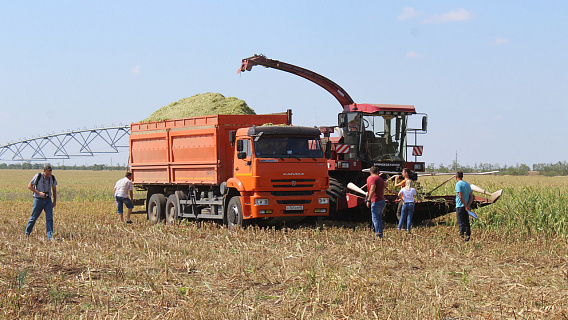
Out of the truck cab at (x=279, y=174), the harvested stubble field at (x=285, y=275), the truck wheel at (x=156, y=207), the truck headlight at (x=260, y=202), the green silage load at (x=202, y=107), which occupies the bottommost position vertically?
the harvested stubble field at (x=285, y=275)

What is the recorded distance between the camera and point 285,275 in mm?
8984

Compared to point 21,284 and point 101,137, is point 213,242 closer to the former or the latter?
point 21,284

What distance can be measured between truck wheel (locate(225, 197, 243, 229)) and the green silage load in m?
3.31

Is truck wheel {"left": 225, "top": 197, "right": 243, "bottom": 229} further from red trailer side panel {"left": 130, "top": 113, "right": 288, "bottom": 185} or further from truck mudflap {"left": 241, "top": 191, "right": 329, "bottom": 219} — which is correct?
red trailer side panel {"left": 130, "top": 113, "right": 288, "bottom": 185}

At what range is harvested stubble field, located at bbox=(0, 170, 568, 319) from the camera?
703 centimetres

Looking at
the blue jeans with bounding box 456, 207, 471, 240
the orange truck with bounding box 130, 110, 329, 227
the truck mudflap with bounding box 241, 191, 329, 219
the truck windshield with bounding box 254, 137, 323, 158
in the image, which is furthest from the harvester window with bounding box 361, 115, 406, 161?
the blue jeans with bounding box 456, 207, 471, 240

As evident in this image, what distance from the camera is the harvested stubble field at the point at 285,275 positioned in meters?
7.03

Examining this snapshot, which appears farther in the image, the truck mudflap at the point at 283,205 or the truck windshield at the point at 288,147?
the truck windshield at the point at 288,147

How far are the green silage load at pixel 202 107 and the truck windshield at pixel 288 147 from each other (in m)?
3.15

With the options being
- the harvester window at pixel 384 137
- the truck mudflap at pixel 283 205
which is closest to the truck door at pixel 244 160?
the truck mudflap at pixel 283 205

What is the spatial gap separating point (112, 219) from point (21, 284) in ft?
36.6

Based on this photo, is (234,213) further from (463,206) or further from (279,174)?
(463,206)

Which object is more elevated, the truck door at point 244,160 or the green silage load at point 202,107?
the green silage load at point 202,107

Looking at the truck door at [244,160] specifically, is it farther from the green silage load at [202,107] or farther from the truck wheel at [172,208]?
the truck wheel at [172,208]
